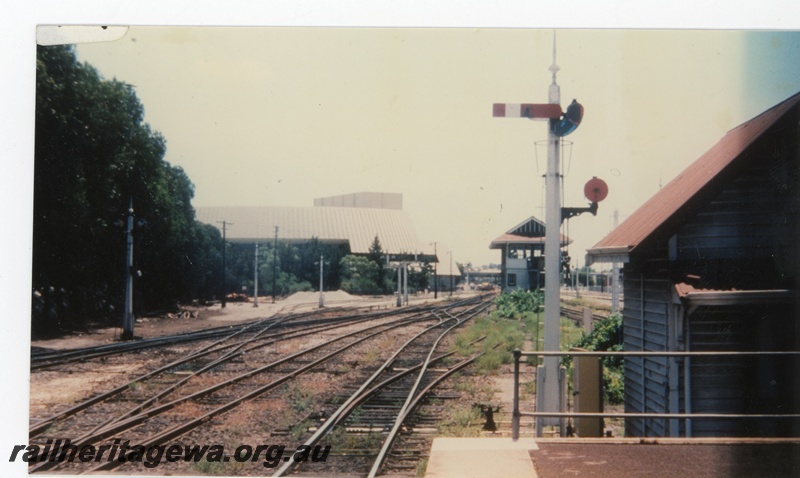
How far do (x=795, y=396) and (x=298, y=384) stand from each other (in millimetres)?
4771

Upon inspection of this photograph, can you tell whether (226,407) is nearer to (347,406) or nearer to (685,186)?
(347,406)

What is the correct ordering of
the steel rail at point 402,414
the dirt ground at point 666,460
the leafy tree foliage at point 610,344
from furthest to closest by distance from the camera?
1. the leafy tree foliage at point 610,344
2. the steel rail at point 402,414
3. the dirt ground at point 666,460

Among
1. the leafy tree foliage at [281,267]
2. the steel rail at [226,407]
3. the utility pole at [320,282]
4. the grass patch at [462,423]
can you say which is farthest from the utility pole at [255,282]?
the grass patch at [462,423]

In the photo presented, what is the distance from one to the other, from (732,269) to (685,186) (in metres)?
0.94

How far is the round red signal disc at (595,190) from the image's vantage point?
5.09 m

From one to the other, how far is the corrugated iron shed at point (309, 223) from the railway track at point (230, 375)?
0.94 metres

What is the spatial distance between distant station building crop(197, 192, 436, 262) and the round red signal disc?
1678 mm

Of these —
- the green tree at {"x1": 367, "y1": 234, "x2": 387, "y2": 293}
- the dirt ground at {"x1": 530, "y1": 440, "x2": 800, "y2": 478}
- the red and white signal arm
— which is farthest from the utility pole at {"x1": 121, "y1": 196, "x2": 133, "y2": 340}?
the dirt ground at {"x1": 530, "y1": 440, "x2": 800, "y2": 478}

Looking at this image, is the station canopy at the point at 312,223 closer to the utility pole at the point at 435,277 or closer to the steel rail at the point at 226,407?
the utility pole at the point at 435,277

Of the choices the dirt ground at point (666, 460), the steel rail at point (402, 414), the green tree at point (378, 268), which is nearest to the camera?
the dirt ground at point (666, 460)

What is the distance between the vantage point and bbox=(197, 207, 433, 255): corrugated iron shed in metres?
5.37

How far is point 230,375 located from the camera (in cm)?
580

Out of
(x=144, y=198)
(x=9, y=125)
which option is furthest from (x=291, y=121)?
(x=9, y=125)

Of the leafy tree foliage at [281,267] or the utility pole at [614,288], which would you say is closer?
the leafy tree foliage at [281,267]
